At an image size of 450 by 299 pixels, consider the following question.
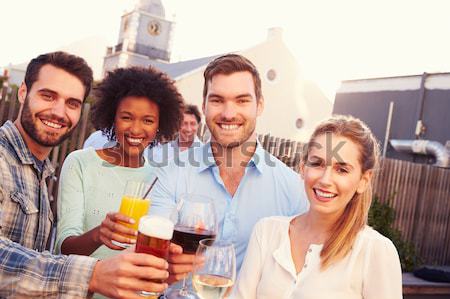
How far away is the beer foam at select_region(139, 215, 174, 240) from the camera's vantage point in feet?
4.88

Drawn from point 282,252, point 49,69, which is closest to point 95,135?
point 49,69

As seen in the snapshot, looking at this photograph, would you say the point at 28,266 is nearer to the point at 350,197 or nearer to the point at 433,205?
the point at 350,197

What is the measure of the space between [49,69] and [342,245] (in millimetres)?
1793

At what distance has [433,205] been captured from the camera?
29.5 ft

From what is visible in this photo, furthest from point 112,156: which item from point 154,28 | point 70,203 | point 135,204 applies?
point 154,28

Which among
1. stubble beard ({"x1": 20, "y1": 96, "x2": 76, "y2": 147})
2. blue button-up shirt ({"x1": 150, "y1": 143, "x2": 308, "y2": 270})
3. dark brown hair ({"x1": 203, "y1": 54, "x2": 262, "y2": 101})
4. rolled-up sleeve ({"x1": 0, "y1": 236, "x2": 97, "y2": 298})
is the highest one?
dark brown hair ({"x1": 203, "y1": 54, "x2": 262, "y2": 101})

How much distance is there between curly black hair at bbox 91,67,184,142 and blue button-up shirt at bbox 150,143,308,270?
2.46ft

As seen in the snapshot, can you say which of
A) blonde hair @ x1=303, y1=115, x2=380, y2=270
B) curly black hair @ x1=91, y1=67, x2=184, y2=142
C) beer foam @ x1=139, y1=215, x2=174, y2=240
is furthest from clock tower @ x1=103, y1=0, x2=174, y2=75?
beer foam @ x1=139, y1=215, x2=174, y2=240

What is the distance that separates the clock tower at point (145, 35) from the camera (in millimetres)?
46312

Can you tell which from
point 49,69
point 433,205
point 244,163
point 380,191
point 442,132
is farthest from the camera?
point 442,132

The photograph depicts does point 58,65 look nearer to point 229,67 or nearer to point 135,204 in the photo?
point 229,67

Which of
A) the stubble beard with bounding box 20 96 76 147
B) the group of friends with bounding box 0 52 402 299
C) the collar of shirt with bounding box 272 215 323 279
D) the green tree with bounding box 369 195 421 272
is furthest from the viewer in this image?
the green tree with bounding box 369 195 421 272

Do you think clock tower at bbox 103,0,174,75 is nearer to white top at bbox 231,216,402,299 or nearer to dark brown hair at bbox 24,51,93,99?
dark brown hair at bbox 24,51,93,99

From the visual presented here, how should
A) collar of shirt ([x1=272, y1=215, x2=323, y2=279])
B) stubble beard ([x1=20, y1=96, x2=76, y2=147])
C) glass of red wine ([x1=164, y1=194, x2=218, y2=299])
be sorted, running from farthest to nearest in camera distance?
stubble beard ([x1=20, y1=96, x2=76, y2=147]) < collar of shirt ([x1=272, y1=215, x2=323, y2=279]) < glass of red wine ([x1=164, y1=194, x2=218, y2=299])
